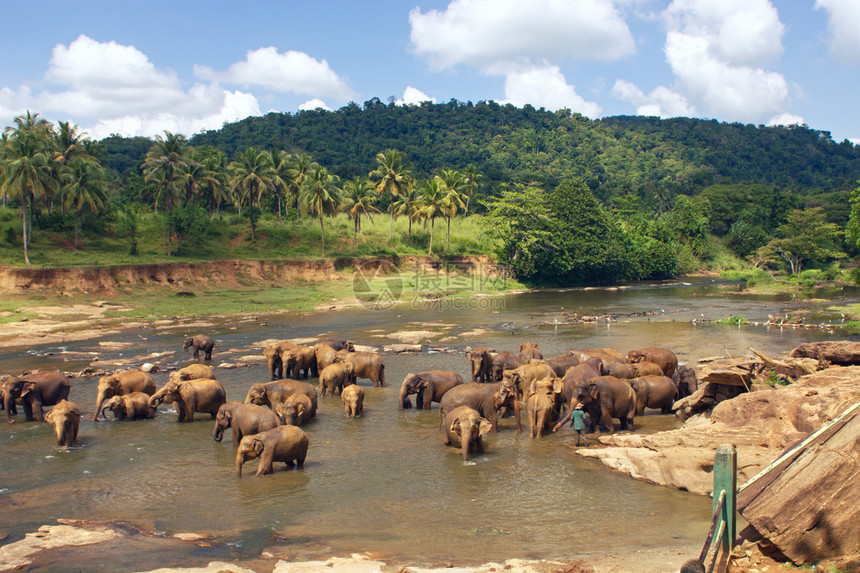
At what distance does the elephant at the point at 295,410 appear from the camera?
16.6 m

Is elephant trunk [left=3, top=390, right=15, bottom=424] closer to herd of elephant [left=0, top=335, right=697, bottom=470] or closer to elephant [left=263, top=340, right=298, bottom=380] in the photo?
herd of elephant [left=0, top=335, right=697, bottom=470]

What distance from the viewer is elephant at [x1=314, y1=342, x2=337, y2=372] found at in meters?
24.4

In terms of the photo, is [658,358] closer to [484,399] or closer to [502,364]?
[502,364]

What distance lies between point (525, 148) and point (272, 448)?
159969 mm

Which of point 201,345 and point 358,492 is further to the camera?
point 201,345

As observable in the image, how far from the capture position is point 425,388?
765 inches

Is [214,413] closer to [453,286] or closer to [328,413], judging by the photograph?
[328,413]

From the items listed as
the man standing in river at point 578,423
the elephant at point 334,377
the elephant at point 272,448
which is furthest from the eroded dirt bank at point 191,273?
the man standing in river at point 578,423

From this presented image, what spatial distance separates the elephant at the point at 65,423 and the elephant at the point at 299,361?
8368 mm

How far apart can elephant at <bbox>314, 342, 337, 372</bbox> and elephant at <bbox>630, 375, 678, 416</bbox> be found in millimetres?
10555

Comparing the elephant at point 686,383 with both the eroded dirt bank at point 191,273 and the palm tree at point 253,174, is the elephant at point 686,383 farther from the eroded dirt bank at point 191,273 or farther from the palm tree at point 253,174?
the palm tree at point 253,174

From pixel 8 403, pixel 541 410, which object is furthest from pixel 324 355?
pixel 541 410

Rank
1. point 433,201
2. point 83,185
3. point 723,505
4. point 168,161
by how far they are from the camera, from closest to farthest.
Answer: point 723,505 → point 83,185 → point 168,161 → point 433,201

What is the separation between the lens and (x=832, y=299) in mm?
52969
